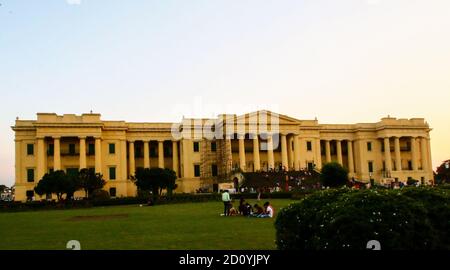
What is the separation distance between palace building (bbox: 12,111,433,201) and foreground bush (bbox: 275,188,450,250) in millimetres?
56434

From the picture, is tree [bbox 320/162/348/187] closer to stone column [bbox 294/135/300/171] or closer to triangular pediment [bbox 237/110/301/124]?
triangular pediment [bbox 237/110/301/124]

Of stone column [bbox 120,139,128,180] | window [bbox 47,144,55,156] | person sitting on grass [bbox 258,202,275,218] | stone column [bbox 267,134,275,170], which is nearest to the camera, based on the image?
person sitting on grass [bbox 258,202,275,218]

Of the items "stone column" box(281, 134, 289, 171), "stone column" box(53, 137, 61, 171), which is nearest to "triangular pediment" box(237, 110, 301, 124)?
"stone column" box(281, 134, 289, 171)

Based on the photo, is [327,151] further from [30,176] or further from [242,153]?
[30,176]

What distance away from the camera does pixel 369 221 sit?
8156mm

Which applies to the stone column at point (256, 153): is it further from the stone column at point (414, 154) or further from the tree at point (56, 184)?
the stone column at point (414, 154)

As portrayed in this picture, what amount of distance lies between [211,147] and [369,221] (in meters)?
64.4

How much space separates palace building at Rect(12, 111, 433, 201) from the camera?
65312 mm

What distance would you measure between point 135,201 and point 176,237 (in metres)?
33.1

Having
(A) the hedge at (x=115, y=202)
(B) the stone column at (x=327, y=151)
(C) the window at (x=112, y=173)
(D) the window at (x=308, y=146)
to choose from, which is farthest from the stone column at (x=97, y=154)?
(B) the stone column at (x=327, y=151)

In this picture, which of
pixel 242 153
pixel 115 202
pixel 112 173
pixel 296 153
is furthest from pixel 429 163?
pixel 115 202

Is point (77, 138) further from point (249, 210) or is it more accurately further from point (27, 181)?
point (249, 210)
